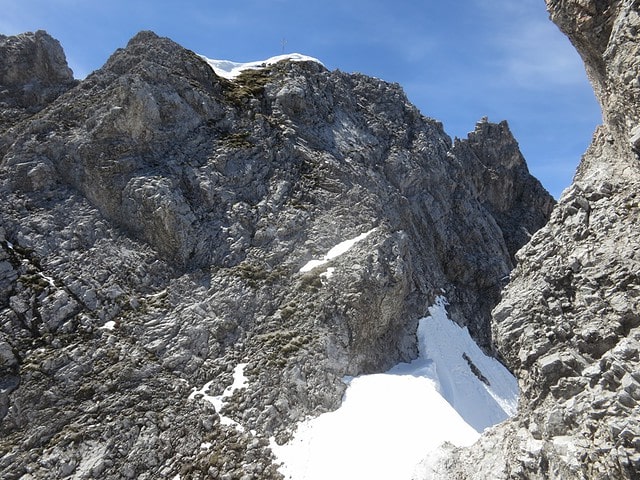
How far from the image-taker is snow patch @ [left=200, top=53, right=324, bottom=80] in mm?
44206

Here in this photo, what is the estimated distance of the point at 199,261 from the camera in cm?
3055

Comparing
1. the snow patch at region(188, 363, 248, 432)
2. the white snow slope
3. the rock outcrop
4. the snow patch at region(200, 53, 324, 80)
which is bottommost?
the white snow slope

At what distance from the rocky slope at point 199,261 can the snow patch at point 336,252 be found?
39 cm

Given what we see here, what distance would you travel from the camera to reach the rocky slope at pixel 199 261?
2238cm

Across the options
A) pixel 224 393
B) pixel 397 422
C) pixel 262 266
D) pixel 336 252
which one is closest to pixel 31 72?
pixel 262 266

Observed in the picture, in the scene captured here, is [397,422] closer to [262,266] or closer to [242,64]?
[262,266]

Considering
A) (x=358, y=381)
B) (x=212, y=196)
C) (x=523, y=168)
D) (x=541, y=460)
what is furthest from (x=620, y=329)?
(x=523, y=168)

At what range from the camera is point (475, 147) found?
59.5 metres

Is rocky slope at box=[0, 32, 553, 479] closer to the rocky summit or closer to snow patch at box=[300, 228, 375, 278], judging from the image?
the rocky summit

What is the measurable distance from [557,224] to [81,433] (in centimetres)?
2312

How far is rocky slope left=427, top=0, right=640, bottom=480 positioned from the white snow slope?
2437mm

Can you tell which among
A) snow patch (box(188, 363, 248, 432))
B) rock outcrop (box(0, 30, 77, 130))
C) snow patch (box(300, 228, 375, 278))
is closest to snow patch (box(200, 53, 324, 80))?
rock outcrop (box(0, 30, 77, 130))

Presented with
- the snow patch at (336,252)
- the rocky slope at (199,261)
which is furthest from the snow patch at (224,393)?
the snow patch at (336,252)

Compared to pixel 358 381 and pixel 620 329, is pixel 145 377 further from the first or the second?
pixel 620 329
